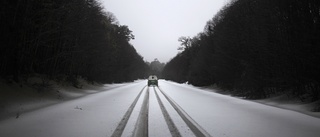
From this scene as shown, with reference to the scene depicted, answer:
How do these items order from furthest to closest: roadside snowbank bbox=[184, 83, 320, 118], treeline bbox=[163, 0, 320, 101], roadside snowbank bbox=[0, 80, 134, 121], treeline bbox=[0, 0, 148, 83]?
treeline bbox=[0, 0, 148, 83], treeline bbox=[163, 0, 320, 101], roadside snowbank bbox=[184, 83, 320, 118], roadside snowbank bbox=[0, 80, 134, 121]

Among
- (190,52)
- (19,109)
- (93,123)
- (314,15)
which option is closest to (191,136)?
(93,123)

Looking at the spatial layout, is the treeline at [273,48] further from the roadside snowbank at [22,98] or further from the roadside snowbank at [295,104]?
the roadside snowbank at [22,98]

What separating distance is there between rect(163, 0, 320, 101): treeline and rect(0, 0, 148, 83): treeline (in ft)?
43.0

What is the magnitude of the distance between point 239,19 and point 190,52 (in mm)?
44941

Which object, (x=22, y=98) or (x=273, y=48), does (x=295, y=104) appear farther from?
(x=22, y=98)

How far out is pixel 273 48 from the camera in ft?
59.0

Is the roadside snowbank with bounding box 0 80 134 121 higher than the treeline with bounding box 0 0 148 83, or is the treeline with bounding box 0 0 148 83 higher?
the treeline with bounding box 0 0 148 83

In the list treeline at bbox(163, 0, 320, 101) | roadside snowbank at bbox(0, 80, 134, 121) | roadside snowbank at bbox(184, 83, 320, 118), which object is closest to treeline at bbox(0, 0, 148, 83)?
roadside snowbank at bbox(0, 80, 134, 121)

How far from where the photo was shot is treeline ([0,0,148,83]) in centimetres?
1495

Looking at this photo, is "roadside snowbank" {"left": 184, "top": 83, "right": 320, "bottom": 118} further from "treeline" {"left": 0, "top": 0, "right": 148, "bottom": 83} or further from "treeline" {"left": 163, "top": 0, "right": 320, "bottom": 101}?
"treeline" {"left": 0, "top": 0, "right": 148, "bottom": 83}

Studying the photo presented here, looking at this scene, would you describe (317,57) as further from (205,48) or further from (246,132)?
(205,48)

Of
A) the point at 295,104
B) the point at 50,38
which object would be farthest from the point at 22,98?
the point at 295,104

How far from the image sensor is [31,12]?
51.5ft

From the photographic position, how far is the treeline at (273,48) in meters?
14.4
